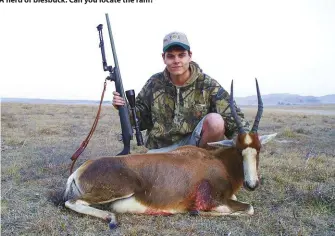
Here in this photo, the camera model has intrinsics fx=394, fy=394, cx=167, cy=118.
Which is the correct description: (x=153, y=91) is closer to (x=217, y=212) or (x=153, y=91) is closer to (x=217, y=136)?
(x=217, y=136)

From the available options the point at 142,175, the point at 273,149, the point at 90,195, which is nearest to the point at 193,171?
the point at 142,175

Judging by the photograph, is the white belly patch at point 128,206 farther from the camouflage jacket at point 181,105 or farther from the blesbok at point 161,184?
the camouflage jacket at point 181,105

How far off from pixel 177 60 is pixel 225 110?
1.01m

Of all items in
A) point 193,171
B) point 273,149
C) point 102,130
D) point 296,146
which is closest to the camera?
point 193,171

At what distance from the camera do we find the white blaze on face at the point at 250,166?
4.48m

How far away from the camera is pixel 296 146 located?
31.7 ft

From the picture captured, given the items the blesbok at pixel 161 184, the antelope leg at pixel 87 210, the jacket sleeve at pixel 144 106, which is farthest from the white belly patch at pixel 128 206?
the jacket sleeve at pixel 144 106

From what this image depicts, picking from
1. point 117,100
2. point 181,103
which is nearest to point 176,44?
point 181,103

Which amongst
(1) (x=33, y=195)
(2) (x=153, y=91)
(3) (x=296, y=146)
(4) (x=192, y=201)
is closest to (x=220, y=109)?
(2) (x=153, y=91)

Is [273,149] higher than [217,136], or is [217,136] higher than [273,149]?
[217,136]

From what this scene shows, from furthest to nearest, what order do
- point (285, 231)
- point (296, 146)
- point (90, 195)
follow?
point (296, 146) < point (90, 195) < point (285, 231)

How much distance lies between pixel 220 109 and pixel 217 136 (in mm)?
474

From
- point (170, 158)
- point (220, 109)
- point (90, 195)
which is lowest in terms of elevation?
point (90, 195)

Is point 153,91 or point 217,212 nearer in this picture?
point 217,212
